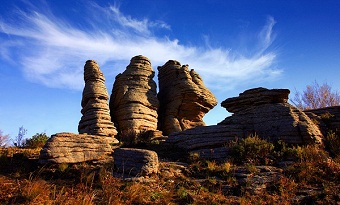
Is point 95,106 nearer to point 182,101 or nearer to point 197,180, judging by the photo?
point 182,101

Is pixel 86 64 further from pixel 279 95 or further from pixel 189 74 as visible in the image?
pixel 279 95

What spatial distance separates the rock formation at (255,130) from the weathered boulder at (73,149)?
557 cm

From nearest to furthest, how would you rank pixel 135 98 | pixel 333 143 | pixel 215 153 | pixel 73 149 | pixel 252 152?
pixel 73 149 < pixel 252 152 < pixel 215 153 < pixel 333 143 < pixel 135 98

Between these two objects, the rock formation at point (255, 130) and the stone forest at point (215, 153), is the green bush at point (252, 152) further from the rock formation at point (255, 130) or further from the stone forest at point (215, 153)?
the rock formation at point (255, 130)

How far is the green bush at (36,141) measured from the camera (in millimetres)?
18991

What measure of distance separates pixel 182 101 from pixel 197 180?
761 inches

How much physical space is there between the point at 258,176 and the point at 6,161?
12.5 meters

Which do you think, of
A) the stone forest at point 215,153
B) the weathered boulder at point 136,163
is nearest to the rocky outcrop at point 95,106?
the stone forest at point 215,153

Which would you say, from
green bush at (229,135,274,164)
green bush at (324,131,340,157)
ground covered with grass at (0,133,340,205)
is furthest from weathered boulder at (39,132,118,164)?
green bush at (324,131,340,157)

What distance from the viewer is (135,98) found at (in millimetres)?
28453

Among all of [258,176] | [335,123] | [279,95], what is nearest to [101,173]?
[258,176]

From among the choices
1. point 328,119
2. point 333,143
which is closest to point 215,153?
point 333,143

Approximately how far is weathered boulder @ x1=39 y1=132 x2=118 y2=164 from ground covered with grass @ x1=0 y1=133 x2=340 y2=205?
1.51 feet

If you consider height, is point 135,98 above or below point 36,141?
above
